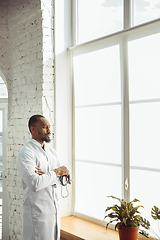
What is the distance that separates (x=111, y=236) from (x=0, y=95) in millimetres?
2380

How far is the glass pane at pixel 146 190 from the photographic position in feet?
8.61

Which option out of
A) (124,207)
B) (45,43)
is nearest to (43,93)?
(45,43)

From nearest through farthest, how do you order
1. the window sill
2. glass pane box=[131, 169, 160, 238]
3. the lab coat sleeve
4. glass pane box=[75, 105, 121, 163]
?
the lab coat sleeve, glass pane box=[131, 169, 160, 238], the window sill, glass pane box=[75, 105, 121, 163]

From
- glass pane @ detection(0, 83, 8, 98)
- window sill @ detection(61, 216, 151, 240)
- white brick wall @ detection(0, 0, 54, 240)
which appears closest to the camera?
window sill @ detection(61, 216, 151, 240)

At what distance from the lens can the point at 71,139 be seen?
352cm

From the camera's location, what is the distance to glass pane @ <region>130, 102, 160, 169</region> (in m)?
2.64

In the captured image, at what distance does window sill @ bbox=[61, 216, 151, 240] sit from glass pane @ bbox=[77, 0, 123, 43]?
203 centimetres

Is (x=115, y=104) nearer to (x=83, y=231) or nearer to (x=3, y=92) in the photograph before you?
(x=83, y=231)

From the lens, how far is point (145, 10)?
2762 mm

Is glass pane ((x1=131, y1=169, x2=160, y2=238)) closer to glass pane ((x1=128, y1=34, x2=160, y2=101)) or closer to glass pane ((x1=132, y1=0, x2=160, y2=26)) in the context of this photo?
glass pane ((x1=128, y1=34, x2=160, y2=101))

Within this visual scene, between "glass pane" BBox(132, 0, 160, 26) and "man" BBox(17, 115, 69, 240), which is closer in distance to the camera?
"man" BBox(17, 115, 69, 240)

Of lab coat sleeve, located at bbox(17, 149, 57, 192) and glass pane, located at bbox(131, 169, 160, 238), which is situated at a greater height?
lab coat sleeve, located at bbox(17, 149, 57, 192)

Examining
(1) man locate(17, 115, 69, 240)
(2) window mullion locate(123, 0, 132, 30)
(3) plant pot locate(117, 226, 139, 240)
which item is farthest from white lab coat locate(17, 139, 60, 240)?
(2) window mullion locate(123, 0, 132, 30)

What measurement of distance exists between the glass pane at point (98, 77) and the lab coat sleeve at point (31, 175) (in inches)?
41.8
